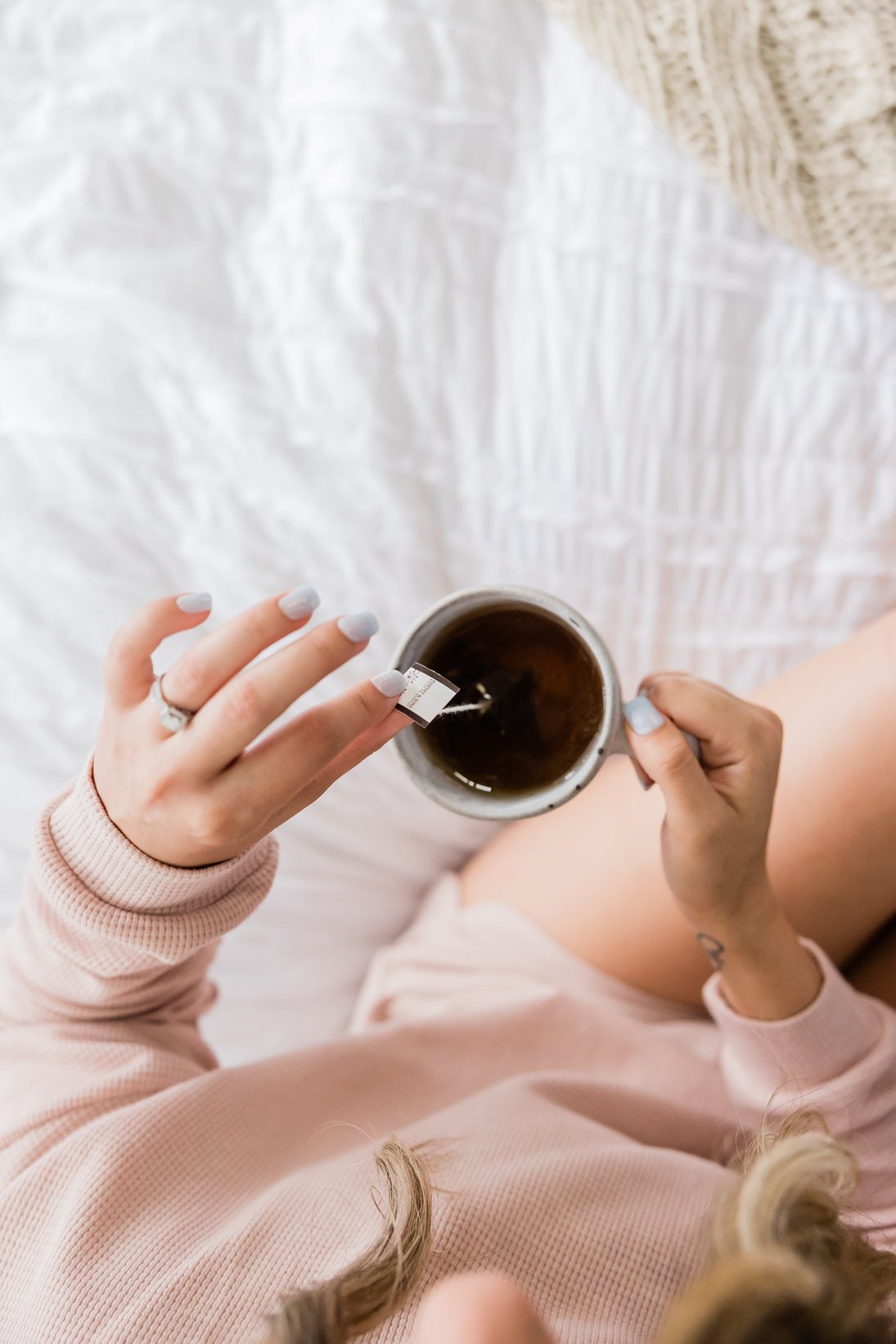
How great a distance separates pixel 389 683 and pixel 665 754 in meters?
0.18

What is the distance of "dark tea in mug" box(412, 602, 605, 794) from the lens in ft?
2.17

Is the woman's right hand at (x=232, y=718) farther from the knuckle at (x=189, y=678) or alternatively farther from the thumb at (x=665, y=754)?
the thumb at (x=665, y=754)

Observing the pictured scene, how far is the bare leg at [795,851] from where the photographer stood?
0.85 metres

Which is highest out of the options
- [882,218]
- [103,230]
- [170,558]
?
[882,218]

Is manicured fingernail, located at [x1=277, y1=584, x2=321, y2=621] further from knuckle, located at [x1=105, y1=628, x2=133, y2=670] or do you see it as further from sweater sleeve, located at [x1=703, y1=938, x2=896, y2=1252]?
sweater sleeve, located at [x1=703, y1=938, x2=896, y2=1252]

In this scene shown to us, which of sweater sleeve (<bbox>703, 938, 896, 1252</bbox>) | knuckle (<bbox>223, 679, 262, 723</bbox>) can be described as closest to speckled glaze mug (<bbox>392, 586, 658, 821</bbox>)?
knuckle (<bbox>223, 679, 262, 723</bbox>)

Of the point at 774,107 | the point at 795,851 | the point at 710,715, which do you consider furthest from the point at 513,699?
the point at 774,107

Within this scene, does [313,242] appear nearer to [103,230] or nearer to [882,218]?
[103,230]

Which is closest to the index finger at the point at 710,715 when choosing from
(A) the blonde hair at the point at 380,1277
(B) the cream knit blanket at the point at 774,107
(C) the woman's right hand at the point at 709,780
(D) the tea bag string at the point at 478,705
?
(C) the woman's right hand at the point at 709,780

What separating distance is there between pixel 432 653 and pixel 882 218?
593mm

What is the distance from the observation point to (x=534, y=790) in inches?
26.0

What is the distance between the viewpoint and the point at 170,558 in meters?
0.96

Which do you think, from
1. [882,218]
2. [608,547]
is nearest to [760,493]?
[608,547]

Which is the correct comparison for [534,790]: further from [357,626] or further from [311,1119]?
[311,1119]
